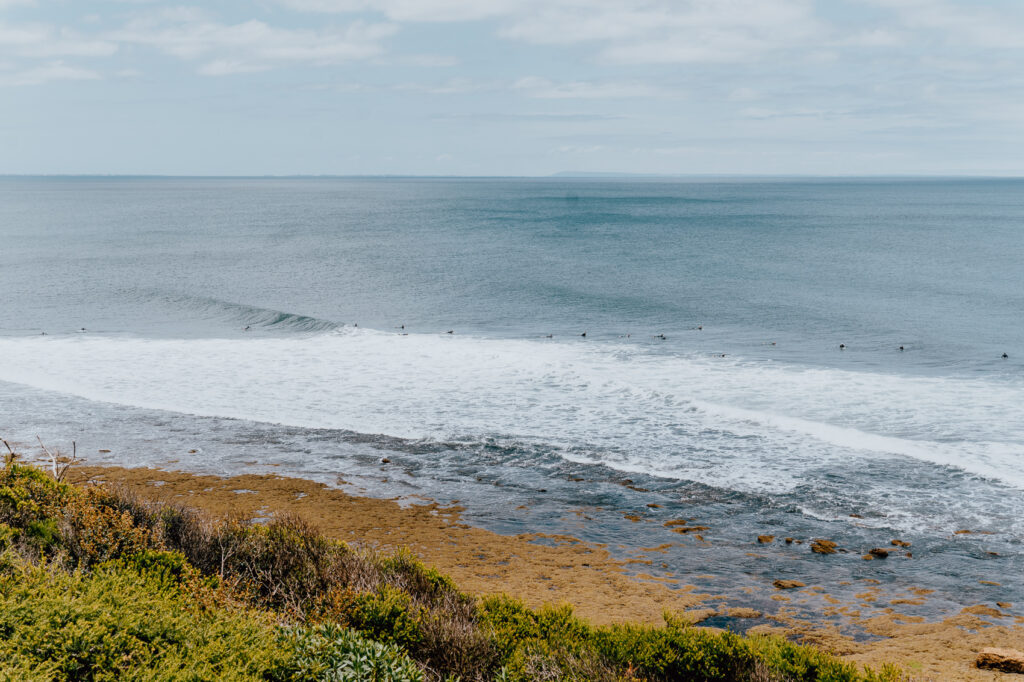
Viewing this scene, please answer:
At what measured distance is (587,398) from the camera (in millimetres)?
25219

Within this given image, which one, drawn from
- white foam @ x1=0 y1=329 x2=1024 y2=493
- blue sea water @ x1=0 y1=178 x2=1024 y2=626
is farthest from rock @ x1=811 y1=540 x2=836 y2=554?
white foam @ x1=0 y1=329 x2=1024 y2=493

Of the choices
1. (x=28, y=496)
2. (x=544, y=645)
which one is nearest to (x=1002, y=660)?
(x=544, y=645)

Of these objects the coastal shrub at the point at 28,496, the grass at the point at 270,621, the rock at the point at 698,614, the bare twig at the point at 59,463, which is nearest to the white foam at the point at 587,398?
the rock at the point at 698,614

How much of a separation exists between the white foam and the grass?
979 centimetres

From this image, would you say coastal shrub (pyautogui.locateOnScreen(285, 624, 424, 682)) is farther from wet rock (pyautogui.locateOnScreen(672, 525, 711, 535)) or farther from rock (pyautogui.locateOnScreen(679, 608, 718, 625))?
wet rock (pyautogui.locateOnScreen(672, 525, 711, 535))

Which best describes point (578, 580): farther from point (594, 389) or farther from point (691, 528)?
point (594, 389)

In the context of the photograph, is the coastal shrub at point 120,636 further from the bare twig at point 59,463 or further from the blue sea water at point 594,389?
the blue sea water at point 594,389

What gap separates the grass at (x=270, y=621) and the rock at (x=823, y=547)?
604cm

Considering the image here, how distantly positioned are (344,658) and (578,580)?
651 cm

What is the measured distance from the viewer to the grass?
694 centimetres

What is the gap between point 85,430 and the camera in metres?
21.8

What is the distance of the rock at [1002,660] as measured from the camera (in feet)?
33.7

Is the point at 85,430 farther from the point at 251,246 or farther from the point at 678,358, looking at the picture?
the point at 251,246

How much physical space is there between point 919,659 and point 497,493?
8997 millimetres
